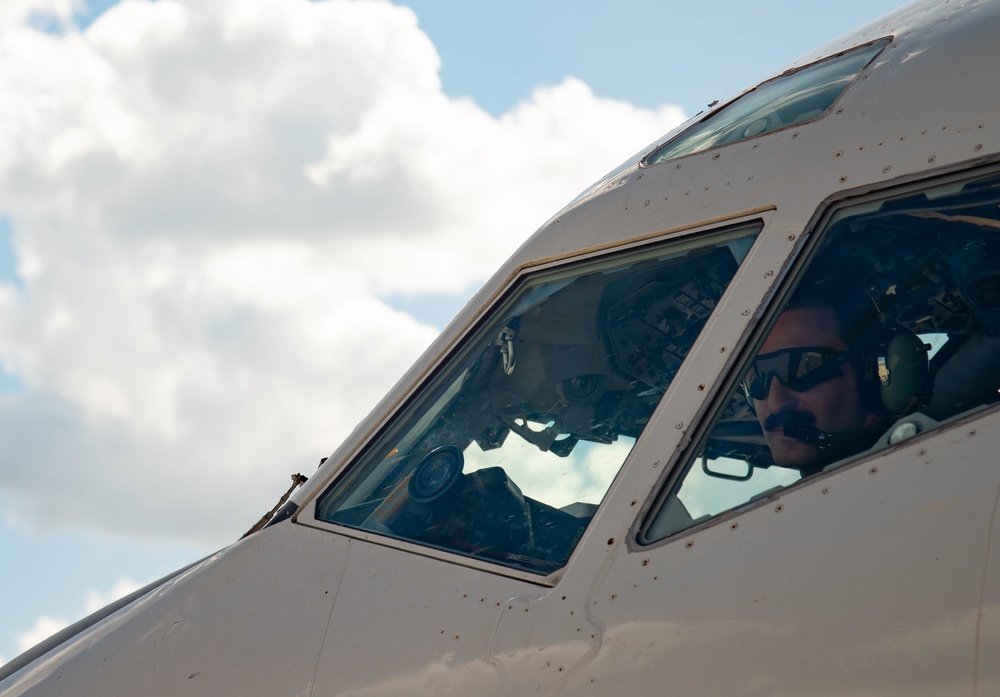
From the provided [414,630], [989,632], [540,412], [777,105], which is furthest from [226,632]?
[777,105]

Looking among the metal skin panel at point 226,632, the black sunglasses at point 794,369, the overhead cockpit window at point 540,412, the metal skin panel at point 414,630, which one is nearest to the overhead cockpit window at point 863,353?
the black sunglasses at point 794,369

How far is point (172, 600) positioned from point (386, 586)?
0.99 metres

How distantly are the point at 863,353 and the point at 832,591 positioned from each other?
897mm

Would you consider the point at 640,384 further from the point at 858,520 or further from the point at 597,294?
the point at 858,520

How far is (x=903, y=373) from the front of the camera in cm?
365

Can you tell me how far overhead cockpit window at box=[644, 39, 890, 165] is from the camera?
14.1ft

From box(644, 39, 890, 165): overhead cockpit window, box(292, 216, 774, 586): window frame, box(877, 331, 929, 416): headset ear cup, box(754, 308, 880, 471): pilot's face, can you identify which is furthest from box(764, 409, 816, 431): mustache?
box(644, 39, 890, 165): overhead cockpit window

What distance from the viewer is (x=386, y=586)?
13.3 ft

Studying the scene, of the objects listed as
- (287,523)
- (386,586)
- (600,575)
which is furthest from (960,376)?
(287,523)

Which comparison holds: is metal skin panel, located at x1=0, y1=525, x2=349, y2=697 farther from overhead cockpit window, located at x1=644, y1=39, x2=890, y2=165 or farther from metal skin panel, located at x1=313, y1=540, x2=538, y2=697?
overhead cockpit window, located at x1=644, y1=39, x2=890, y2=165

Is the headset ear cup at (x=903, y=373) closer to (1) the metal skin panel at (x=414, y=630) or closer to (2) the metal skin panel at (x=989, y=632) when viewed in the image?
(2) the metal skin panel at (x=989, y=632)

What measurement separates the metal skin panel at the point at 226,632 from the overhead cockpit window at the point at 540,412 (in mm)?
264

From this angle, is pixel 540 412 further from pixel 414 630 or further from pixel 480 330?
pixel 414 630

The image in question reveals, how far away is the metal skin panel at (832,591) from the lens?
120 inches
